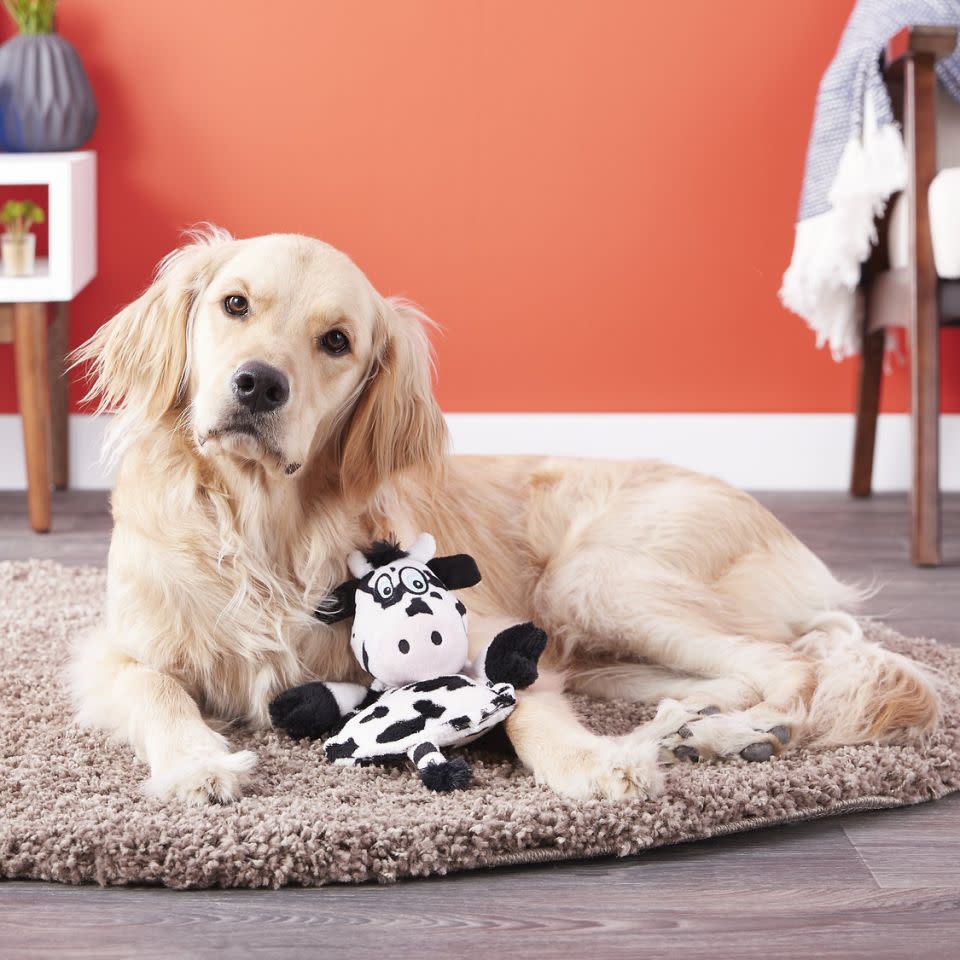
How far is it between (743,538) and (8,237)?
2.00 meters

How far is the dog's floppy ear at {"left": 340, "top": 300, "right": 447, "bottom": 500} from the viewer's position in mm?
1902

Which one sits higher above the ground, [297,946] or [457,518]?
[457,518]

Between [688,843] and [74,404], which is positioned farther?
[74,404]

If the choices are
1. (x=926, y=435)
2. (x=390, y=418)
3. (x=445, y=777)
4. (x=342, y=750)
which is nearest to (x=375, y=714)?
(x=342, y=750)

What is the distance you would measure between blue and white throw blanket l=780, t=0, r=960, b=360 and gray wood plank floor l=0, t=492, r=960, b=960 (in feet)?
6.45

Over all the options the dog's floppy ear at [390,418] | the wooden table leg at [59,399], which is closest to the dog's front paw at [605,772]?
the dog's floppy ear at [390,418]

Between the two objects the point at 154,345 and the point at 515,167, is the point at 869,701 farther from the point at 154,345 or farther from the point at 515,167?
the point at 515,167

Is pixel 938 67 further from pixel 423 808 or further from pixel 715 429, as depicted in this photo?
pixel 423 808

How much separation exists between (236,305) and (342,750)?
0.60m

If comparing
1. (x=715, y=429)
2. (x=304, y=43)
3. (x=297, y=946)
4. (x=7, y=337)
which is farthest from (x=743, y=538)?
(x=304, y=43)

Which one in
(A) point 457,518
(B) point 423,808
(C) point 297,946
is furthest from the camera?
(A) point 457,518

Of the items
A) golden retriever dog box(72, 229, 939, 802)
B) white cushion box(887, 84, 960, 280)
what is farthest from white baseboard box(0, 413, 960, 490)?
golden retriever dog box(72, 229, 939, 802)

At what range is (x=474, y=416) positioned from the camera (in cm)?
383

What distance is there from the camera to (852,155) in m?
3.25
